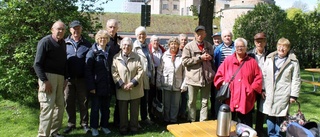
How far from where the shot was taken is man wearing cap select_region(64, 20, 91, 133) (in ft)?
17.1

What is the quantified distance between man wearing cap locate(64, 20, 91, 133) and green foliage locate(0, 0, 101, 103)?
1552mm

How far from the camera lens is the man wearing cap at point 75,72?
17.1ft

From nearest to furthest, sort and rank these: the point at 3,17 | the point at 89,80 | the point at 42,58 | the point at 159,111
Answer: the point at 42,58
the point at 89,80
the point at 159,111
the point at 3,17

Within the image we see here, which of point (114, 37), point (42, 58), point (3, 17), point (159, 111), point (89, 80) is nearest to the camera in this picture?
point (42, 58)

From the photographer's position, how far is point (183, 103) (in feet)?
21.5

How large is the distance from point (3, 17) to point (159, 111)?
158 inches

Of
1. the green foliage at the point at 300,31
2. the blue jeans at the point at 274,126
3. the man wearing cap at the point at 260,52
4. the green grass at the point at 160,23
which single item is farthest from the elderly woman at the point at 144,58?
the green grass at the point at 160,23

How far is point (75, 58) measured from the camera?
5223mm

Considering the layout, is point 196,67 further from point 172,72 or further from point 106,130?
point 106,130

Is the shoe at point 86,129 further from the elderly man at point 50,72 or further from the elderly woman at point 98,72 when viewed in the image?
the elderly man at point 50,72

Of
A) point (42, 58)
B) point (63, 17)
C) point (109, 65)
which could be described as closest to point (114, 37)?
point (109, 65)

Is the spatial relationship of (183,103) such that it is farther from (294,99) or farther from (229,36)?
(294,99)

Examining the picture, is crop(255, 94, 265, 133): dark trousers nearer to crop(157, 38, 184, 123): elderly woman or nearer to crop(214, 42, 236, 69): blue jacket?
crop(214, 42, 236, 69): blue jacket

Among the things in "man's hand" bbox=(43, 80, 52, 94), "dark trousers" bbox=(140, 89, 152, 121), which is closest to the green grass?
"dark trousers" bbox=(140, 89, 152, 121)
